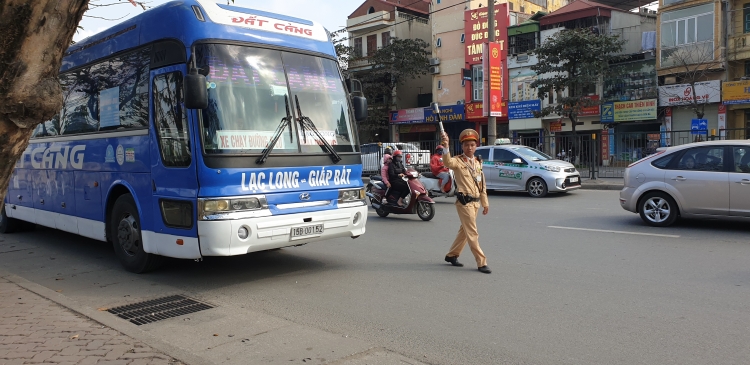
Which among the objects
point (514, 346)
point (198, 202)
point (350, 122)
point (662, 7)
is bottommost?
point (514, 346)

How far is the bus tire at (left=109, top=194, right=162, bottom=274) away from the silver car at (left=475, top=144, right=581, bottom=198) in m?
12.1

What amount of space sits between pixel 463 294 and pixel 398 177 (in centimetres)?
661

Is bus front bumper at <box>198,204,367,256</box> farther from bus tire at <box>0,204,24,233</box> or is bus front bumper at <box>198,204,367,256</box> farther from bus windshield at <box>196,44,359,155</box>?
bus tire at <box>0,204,24,233</box>

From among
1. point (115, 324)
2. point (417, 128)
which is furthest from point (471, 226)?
point (417, 128)

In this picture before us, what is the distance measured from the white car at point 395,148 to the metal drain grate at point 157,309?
16.7 m

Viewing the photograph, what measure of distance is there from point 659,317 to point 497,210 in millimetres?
8646

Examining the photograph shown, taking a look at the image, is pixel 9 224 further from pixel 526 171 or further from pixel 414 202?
pixel 526 171

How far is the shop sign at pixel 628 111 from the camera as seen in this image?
1194 inches

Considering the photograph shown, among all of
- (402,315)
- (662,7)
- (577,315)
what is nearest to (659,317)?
(577,315)

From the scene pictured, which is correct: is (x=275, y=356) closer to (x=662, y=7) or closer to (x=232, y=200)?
(x=232, y=200)

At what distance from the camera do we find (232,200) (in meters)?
6.37

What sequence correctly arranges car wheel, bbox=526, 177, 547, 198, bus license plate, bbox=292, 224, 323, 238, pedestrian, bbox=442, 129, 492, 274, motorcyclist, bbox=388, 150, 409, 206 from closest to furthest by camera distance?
bus license plate, bbox=292, 224, 323, 238 < pedestrian, bbox=442, 129, 492, 274 < motorcyclist, bbox=388, 150, 409, 206 < car wheel, bbox=526, 177, 547, 198

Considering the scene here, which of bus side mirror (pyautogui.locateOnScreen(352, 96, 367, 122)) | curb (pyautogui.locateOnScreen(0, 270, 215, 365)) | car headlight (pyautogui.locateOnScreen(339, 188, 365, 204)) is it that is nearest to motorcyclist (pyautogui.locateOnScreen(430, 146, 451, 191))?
bus side mirror (pyautogui.locateOnScreen(352, 96, 367, 122))

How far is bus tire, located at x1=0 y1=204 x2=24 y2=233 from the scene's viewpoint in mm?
11328
